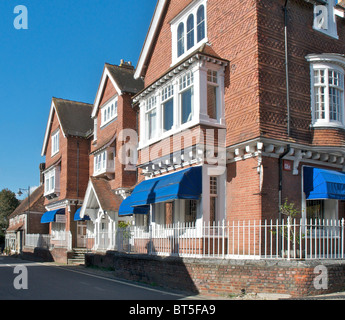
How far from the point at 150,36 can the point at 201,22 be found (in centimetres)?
376

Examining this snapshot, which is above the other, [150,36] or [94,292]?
[150,36]

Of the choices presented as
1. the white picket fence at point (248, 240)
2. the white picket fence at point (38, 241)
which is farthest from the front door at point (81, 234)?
the white picket fence at point (248, 240)

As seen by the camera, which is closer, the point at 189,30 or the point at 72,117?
the point at 189,30

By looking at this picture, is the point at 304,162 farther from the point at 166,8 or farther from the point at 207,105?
the point at 166,8

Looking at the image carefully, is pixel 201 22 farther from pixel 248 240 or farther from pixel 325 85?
pixel 248 240

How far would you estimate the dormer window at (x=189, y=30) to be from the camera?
18.8 m

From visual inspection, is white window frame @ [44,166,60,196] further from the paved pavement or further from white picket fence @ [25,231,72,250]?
the paved pavement

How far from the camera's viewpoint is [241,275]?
13078mm

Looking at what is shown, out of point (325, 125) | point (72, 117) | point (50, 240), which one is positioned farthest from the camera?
point (72, 117)

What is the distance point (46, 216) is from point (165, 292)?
24845 mm

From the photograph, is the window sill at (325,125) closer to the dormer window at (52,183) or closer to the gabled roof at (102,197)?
the gabled roof at (102,197)

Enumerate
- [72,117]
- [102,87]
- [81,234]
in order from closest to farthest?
[102,87] < [81,234] < [72,117]

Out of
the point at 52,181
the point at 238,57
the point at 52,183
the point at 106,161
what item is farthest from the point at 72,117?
the point at 238,57
